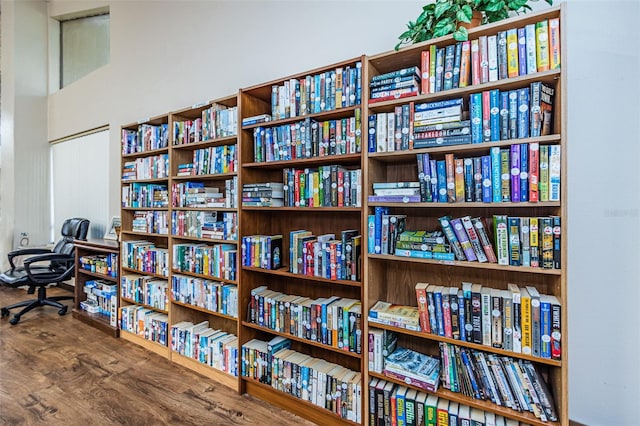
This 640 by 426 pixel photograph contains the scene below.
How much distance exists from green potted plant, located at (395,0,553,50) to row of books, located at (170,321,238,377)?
221 centimetres

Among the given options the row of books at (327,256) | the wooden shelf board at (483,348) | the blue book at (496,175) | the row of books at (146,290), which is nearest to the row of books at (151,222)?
the row of books at (146,290)

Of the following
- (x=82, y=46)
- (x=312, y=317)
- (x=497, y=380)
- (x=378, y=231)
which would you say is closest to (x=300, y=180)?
(x=378, y=231)

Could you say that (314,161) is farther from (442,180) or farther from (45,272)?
(45,272)

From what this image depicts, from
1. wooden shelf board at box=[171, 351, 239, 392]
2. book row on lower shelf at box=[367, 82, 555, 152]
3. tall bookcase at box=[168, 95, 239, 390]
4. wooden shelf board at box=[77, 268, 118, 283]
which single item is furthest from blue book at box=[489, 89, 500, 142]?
wooden shelf board at box=[77, 268, 118, 283]

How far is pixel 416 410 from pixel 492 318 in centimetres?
58

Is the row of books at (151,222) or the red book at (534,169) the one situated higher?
the red book at (534,169)

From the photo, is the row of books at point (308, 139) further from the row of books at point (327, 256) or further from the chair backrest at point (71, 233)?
the chair backrest at point (71, 233)

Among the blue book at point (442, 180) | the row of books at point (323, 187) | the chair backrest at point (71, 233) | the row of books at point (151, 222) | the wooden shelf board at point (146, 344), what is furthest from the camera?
the chair backrest at point (71, 233)

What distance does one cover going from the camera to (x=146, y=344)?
9.07ft

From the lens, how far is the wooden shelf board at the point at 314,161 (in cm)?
172

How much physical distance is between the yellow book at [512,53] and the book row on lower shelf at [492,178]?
31cm

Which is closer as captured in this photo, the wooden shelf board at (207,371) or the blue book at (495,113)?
the blue book at (495,113)

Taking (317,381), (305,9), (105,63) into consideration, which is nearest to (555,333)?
(317,381)

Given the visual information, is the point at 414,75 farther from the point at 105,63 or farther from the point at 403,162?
the point at 105,63
